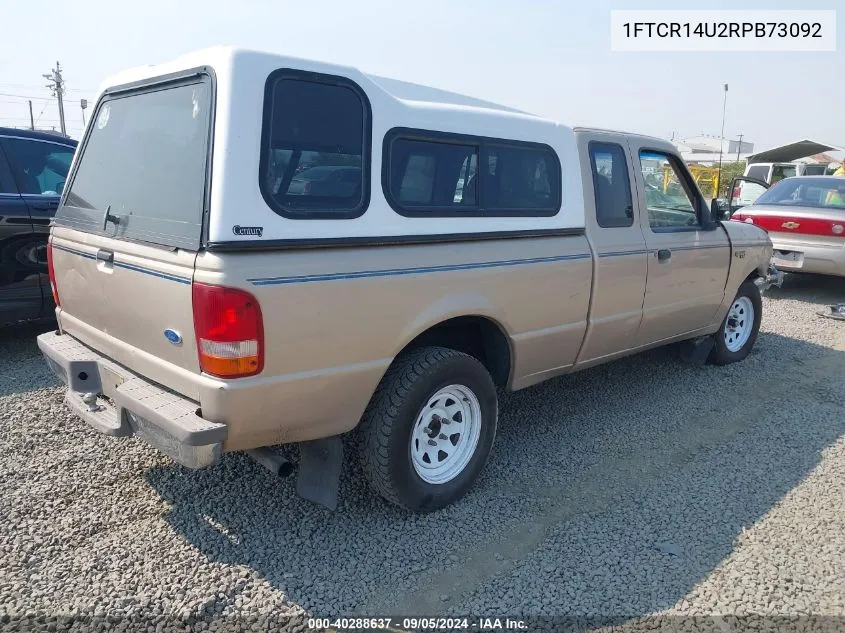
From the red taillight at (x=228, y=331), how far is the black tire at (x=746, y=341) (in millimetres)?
4309

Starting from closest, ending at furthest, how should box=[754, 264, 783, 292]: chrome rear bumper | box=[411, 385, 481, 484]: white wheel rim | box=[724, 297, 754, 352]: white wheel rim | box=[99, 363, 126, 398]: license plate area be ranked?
1. box=[99, 363, 126, 398]: license plate area
2. box=[411, 385, 481, 484]: white wheel rim
3. box=[724, 297, 754, 352]: white wheel rim
4. box=[754, 264, 783, 292]: chrome rear bumper

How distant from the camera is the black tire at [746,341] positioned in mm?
5504

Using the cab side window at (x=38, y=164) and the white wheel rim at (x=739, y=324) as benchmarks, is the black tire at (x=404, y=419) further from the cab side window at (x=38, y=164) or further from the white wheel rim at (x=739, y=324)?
the cab side window at (x=38, y=164)

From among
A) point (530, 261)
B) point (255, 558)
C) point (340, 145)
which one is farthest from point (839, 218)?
point (255, 558)

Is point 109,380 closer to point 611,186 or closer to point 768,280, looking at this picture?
point 611,186

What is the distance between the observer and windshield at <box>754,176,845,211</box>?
28.3ft

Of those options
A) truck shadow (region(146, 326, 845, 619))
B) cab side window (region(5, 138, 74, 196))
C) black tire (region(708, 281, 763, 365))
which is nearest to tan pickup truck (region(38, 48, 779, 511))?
truck shadow (region(146, 326, 845, 619))

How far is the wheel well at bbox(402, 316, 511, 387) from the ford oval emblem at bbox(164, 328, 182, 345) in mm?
1258

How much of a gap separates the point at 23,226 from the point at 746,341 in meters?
6.17

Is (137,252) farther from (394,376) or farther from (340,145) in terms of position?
(394,376)

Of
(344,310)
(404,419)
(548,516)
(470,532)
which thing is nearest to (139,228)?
(344,310)

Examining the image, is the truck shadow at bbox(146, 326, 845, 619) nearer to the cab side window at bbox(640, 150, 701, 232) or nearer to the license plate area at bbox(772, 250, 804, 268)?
the cab side window at bbox(640, 150, 701, 232)

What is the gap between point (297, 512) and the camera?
10.7 feet

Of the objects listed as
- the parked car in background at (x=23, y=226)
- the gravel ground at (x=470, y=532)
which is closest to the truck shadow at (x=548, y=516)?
the gravel ground at (x=470, y=532)
